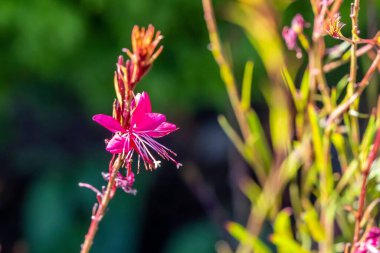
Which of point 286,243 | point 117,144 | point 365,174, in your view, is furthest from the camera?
point 286,243

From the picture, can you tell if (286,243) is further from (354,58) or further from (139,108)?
(139,108)

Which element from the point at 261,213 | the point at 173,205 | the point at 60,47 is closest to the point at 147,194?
the point at 173,205

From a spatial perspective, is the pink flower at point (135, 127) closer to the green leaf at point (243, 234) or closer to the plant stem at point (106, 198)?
the plant stem at point (106, 198)

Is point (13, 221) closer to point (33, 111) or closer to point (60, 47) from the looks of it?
point (33, 111)

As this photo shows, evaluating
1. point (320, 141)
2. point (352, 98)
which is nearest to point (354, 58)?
point (352, 98)

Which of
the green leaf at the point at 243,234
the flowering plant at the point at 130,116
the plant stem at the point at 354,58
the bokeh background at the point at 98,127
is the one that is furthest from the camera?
the bokeh background at the point at 98,127

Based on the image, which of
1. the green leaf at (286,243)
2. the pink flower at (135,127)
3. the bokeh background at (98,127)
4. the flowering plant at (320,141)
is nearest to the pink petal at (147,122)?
the pink flower at (135,127)
